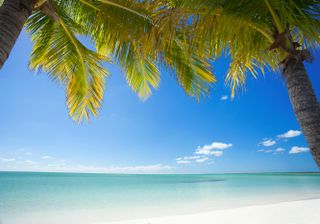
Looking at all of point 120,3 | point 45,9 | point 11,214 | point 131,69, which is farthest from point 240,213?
point 11,214

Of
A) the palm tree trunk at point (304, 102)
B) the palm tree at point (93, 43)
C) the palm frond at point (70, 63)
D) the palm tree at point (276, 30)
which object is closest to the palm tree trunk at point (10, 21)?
the palm tree at point (93, 43)

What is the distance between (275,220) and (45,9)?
7.15m

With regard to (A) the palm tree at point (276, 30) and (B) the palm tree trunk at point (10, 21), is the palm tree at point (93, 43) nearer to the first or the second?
(B) the palm tree trunk at point (10, 21)

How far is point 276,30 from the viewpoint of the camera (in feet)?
7.05

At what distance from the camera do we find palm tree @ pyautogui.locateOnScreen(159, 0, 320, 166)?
6.30ft

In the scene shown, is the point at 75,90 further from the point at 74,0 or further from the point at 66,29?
the point at 74,0

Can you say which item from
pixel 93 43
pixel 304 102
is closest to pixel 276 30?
pixel 304 102

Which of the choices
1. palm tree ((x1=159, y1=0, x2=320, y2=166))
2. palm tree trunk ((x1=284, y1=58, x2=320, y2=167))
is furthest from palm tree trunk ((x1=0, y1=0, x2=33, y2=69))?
palm tree trunk ((x1=284, y1=58, x2=320, y2=167))

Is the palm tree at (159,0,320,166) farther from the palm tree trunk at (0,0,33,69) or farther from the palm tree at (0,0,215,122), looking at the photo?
the palm tree trunk at (0,0,33,69)

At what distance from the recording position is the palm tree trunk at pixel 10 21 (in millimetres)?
2330

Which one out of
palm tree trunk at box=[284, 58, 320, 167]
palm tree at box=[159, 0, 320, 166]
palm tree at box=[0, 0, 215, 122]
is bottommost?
palm tree trunk at box=[284, 58, 320, 167]

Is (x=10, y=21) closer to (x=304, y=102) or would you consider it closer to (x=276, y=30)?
(x=276, y=30)

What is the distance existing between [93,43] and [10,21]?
213cm

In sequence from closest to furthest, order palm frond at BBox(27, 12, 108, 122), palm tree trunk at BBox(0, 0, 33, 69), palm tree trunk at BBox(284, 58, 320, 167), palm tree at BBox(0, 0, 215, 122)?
palm tree trunk at BBox(284, 58, 320, 167) < palm tree trunk at BBox(0, 0, 33, 69) < palm tree at BBox(0, 0, 215, 122) < palm frond at BBox(27, 12, 108, 122)
